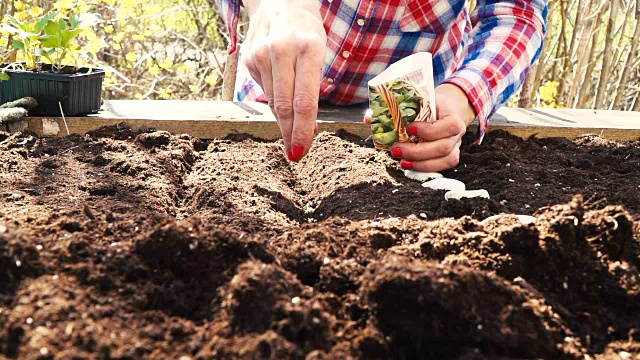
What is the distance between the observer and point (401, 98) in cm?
153

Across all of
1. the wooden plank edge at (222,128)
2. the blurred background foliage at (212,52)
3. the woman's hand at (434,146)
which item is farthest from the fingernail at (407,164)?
the blurred background foliage at (212,52)

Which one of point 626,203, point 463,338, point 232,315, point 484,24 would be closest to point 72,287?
point 232,315

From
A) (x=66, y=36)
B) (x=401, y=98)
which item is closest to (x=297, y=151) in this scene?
(x=401, y=98)

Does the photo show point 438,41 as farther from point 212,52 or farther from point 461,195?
point 212,52

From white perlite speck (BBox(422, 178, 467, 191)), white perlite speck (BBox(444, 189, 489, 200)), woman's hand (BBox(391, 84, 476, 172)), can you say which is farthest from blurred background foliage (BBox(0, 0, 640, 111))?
white perlite speck (BBox(444, 189, 489, 200))

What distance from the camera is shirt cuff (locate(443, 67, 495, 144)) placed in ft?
6.02

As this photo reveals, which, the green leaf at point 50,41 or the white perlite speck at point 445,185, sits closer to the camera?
the white perlite speck at point 445,185

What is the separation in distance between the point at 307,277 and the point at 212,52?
4.69 meters

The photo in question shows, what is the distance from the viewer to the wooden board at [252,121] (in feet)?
6.30

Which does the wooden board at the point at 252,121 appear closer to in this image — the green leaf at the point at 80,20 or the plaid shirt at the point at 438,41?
the plaid shirt at the point at 438,41

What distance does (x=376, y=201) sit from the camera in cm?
132

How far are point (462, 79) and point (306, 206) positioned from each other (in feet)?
2.29

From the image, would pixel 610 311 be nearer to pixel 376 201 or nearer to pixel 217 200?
pixel 376 201

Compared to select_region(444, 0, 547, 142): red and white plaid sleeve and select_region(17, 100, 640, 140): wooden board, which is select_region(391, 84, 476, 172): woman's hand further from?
select_region(17, 100, 640, 140): wooden board
